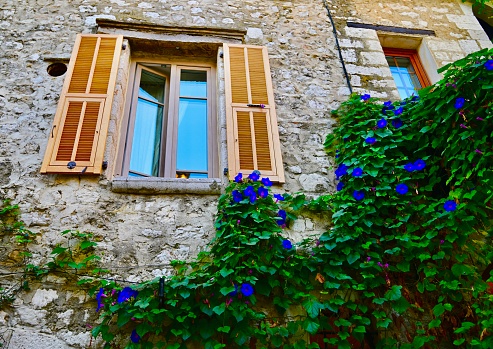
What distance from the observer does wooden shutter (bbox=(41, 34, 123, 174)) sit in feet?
10.3

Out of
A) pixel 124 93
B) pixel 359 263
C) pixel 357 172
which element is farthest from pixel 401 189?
pixel 124 93

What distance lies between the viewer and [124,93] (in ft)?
12.2

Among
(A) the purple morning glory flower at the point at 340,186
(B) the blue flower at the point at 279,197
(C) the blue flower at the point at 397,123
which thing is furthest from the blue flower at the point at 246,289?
(C) the blue flower at the point at 397,123

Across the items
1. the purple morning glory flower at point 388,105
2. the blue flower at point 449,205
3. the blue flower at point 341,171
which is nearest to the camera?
the blue flower at point 449,205

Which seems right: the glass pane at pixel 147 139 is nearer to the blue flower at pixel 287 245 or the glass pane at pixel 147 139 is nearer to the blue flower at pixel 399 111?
the blue flower at pixel 287 245

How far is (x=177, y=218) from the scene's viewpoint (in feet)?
9.84

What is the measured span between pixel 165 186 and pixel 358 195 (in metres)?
1.43

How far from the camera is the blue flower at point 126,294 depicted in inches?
97.3

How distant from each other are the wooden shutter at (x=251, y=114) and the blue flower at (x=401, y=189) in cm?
86

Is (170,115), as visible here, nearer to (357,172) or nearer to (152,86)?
(152,86)

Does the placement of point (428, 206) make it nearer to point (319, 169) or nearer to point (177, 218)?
point (319, 169)

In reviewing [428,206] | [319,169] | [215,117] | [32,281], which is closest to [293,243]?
[319,169]

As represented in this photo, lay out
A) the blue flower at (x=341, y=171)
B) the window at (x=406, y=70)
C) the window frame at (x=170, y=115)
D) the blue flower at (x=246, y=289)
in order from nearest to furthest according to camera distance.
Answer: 1. the blue flower at (x=246, y=289)
2. the blue flower at (x=341, y=171)
3. the window frame at (x=170, y=115)
4. the window at (x=406, y=70)

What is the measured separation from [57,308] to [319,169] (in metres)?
2.18
